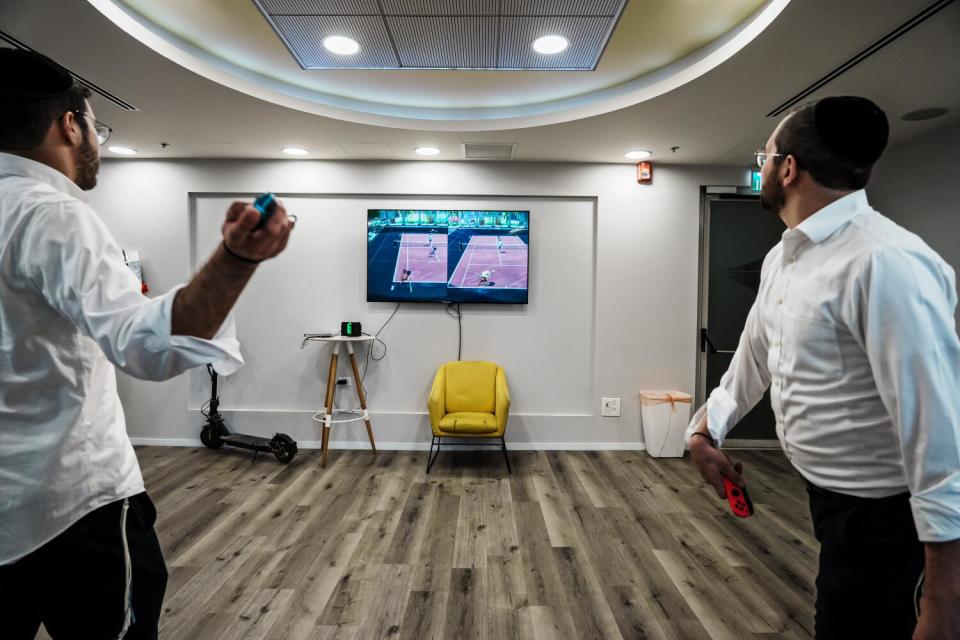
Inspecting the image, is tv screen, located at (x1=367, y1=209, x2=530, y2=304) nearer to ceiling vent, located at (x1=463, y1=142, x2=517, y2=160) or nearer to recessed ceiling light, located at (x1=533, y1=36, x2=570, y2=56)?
ceiling vent, located at (x1=463, y1=142, x2=517, y2=160)

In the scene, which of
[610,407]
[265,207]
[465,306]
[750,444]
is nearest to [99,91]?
[465,306]

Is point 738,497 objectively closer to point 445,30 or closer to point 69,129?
point 69,129

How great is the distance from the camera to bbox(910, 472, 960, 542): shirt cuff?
29.2 inches

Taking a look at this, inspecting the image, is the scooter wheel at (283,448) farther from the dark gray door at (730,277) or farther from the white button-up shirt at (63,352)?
the dark gray door at (730,277)

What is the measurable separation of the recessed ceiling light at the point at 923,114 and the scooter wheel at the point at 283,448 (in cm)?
529

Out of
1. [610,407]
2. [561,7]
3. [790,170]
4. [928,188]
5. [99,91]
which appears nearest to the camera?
[790,170]

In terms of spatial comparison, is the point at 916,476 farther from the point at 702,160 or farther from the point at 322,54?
the point at 702,160

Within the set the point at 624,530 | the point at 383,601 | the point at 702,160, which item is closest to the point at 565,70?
the point at 702,160

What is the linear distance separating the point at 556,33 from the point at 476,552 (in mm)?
2957

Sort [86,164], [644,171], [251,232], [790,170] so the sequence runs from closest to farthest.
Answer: [251,232] → [86,164] → [790,170] → [644,171]

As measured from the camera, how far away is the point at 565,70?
2828 millimetres

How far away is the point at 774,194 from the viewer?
45.8 inches

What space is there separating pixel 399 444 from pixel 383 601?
89.4 inches

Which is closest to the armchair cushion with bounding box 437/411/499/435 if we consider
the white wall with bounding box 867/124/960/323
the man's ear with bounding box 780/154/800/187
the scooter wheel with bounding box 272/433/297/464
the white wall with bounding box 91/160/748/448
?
the white wall with bounding box 91/160/748/448
